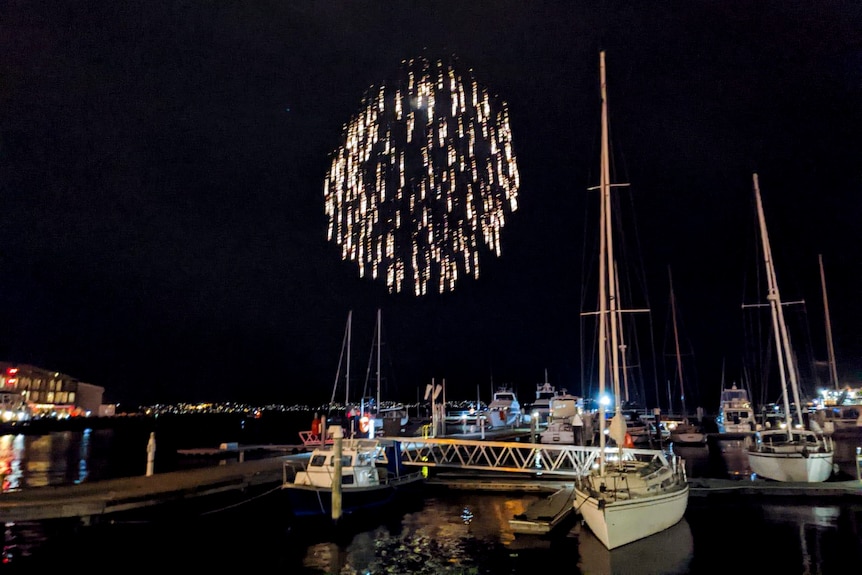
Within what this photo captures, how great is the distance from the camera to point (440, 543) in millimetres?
21891

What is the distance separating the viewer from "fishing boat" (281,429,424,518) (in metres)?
24.3

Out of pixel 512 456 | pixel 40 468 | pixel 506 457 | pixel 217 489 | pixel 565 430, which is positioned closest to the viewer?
pixel 217 489

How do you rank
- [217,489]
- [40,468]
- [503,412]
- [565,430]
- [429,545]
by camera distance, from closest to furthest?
[429,545] < [217,489] < [565,430] < [40,468] < [503,412]

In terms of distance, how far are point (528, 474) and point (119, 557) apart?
2351cm

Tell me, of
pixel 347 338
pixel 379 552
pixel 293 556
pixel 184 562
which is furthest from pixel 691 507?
pixel 347 338

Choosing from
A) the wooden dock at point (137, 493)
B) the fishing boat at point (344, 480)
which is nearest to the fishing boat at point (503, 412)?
the fishing boat at point (344, 480)

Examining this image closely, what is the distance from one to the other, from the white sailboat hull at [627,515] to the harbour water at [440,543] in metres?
0.47

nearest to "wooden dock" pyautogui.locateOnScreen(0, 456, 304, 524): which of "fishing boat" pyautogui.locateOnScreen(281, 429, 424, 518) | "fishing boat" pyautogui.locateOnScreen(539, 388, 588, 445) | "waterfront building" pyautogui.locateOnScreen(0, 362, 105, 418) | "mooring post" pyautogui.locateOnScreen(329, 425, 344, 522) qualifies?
"fishing boat" pyautogui.locateOnScreen(281, 429, 424, 518)

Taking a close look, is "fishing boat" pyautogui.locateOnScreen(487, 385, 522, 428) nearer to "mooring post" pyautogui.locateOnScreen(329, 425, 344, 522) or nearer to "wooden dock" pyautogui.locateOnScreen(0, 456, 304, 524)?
"wooden dock" pyautogui.locateOnScreen(0, 456, 304, 524)

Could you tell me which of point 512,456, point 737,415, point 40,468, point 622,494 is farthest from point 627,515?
point 737,415

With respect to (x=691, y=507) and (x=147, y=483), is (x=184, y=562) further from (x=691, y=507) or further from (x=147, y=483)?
(x=691, y=507)

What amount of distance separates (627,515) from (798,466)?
57.7 feet

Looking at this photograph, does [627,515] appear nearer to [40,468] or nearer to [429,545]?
[429,545]

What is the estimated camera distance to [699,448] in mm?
55688
